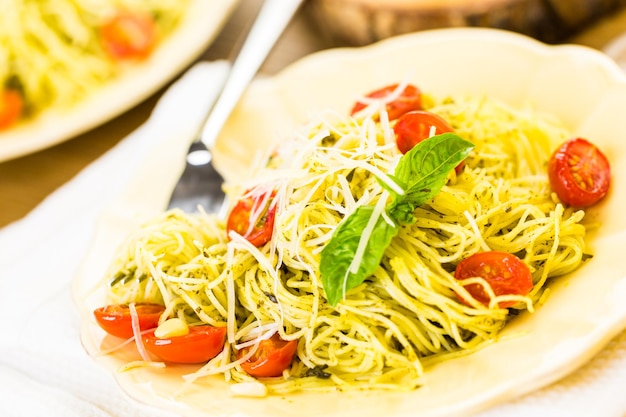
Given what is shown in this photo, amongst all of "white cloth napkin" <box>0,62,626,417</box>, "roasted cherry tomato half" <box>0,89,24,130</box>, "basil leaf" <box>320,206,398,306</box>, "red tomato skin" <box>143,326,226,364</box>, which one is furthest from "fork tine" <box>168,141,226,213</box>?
"roasted cherry tomato half" <box>0,89,24,130</box>

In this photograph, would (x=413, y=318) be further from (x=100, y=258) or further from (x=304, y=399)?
(x=100, y=258)

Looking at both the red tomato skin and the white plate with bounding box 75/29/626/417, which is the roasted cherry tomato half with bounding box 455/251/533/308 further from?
the red tomato skin

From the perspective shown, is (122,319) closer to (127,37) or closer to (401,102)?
(401,102)

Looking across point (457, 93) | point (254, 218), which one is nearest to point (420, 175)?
point (254, 218)

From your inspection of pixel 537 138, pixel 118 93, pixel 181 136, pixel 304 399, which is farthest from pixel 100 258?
pixel 537 138

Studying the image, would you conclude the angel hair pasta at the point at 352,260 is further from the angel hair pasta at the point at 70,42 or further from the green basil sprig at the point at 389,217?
the angel hair pasta at the point at 70,42
